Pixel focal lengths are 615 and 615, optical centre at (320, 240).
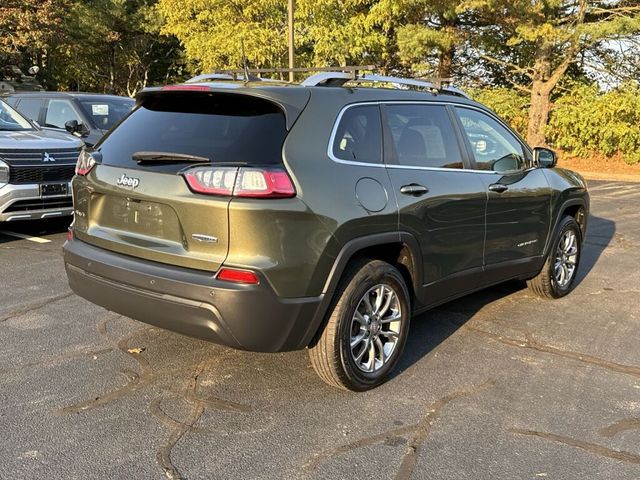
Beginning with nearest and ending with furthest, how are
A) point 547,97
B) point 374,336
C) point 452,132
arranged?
1. point 374,336
2. point 452,132
3. point 547,97

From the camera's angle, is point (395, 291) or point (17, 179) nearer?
point (395, 291)

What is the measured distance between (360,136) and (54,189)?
16.3 ft

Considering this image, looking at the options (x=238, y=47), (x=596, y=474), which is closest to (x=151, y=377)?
(x=596, y=474)

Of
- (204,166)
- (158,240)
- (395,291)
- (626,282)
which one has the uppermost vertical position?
(204,166)

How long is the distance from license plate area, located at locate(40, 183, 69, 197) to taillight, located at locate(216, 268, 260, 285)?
4.94m

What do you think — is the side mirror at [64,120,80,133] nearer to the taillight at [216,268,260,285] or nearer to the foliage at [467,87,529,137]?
the taillight at [216,268,260,285]

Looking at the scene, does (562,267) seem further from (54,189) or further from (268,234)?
(54,189)

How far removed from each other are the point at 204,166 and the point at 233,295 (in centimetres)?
67

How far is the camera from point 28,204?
6992 millimetres

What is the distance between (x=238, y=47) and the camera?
20156 millimetres

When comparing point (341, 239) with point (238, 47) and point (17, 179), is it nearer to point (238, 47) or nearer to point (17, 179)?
point (17, 179)

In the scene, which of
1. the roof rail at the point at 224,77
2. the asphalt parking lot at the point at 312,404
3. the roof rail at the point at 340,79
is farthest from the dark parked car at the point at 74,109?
the roof rail at the point at 340,79

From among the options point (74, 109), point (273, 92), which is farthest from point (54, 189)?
point (273, 92)

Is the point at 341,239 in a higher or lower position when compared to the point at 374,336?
higher
